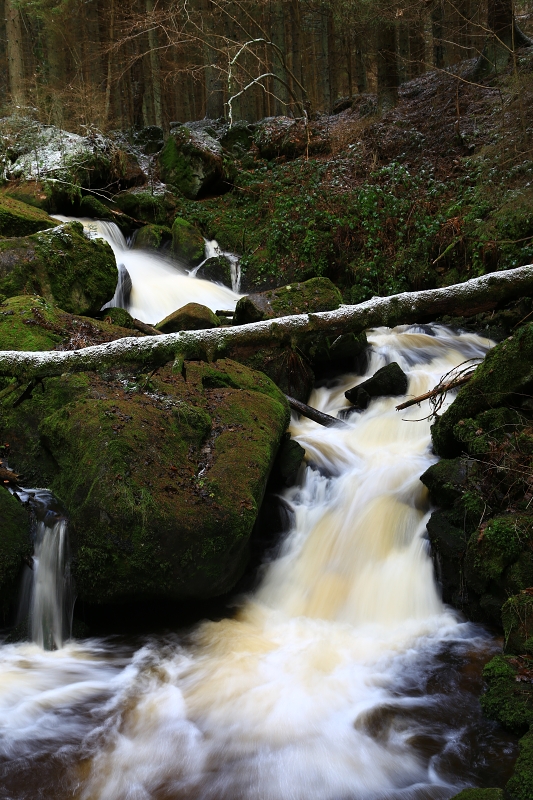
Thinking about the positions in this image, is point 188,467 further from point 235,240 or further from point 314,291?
point 235,240

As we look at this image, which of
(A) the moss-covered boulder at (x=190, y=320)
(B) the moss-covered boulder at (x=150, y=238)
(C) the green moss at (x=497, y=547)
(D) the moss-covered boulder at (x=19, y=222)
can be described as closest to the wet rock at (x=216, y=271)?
(B) the moss-covered boulder at (x=150, y=238)

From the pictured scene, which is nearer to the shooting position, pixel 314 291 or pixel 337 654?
pixel 337 654

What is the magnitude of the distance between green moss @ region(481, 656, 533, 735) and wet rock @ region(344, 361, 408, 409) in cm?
494

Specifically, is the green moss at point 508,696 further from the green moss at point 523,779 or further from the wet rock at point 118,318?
the wet rock at point 118,318

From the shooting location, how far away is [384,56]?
1552 cm

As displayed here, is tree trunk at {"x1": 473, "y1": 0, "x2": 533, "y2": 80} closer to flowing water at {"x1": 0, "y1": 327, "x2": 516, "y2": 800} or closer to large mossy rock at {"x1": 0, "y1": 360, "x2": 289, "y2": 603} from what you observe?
large mossy rock at {"x1": 0, "y1": 360, "x2": 289, "y2": 603}

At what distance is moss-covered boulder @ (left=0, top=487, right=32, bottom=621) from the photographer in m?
4.98

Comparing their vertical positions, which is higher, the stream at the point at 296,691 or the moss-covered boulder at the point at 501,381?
the moss-covered boulder at the point at 501,381

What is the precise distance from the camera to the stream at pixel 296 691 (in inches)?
146

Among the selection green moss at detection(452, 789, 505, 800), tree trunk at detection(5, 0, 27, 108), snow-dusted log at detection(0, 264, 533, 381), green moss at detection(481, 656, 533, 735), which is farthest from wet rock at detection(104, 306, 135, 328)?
tree trunk at detection(5, 0, 27, 108)

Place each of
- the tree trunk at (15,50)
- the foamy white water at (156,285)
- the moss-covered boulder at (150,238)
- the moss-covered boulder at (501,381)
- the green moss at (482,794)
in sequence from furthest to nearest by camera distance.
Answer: the tree trunk at (15,50) → the moss-covered boulder at (150,238) → the foamy white water at (156,285) → the moss-covered boulder at (501,381) → the green moss at (482,794)

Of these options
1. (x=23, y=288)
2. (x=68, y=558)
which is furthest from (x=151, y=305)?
(x=68, y=558)

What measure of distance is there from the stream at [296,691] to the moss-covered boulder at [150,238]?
8393mm

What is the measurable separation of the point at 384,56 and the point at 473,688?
15756 millimetres
